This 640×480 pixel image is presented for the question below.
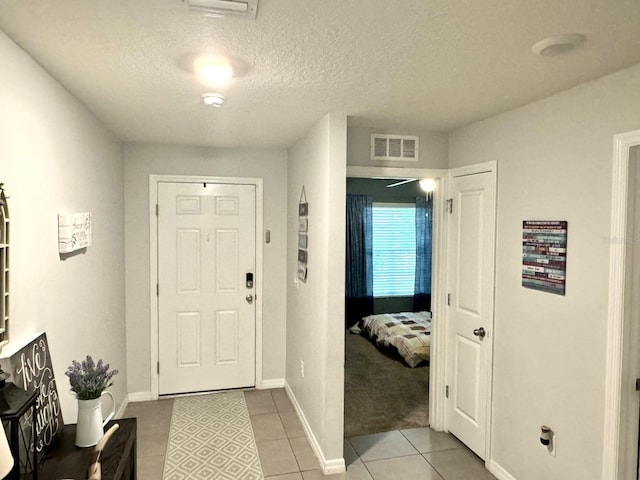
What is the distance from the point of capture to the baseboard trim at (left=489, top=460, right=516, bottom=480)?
2.74 meters

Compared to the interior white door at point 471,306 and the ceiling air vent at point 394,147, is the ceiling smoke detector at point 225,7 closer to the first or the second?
the ceiling air vent at point 394,147

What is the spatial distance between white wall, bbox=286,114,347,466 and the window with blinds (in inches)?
142

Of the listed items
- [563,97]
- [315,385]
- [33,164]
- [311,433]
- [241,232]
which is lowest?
[311,433]

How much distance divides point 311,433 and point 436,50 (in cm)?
271

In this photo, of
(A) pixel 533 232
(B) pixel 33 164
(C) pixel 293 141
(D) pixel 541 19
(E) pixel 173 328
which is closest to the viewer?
(D) pixel 541 19

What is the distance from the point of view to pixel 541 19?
1497mm

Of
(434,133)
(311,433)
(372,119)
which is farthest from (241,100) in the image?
(311,433)

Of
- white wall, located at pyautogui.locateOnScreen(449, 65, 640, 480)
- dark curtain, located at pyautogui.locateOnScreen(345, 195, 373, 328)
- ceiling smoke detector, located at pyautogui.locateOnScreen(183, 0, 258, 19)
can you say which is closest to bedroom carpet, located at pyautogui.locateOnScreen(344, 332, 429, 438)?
white wall, located at pyautogui.locateOnScreen(449, 65, 640, 480)

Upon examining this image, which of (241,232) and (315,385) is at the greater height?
(241,232)

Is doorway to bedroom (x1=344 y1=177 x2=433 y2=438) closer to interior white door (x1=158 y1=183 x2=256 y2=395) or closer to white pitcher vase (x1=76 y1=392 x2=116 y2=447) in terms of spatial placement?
interior white door (x1=158 y1=183 x2=256 y2=395)

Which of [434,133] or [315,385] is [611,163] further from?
[315,385]

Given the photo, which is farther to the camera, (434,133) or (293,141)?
(293,141)

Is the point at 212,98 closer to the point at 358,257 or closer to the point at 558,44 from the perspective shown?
the point at 558,44

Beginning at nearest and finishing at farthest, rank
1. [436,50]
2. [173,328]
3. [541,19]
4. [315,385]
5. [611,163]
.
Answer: [541,19]
[436,50]
[611,163]
[315,385]
[173,328]
